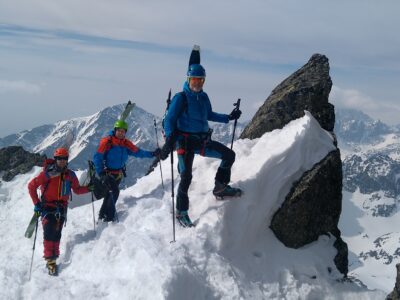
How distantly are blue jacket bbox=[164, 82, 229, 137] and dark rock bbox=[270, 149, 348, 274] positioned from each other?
3.68 meters

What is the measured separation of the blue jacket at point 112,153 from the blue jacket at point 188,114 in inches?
89.8

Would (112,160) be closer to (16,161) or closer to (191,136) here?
(191,136)

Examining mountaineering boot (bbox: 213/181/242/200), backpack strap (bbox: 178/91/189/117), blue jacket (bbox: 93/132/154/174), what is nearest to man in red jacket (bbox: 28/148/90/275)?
blue jacket (bbox: 93/132/154/174)

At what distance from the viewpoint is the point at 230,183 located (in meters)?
13.2

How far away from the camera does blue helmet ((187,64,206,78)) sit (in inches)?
461

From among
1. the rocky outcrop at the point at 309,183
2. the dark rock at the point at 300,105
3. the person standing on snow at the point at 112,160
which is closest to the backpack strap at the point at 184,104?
the person standing on snow at the point at 112,160

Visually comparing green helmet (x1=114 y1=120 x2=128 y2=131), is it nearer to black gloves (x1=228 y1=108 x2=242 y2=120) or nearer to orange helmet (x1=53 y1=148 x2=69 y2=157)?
orange helmet (x1=53 y1=148 x2=69 y2=157)

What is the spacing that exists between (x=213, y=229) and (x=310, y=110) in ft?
22.8

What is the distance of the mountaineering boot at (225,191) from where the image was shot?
12.3 metres

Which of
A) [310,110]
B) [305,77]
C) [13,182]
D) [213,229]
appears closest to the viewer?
[213,229]

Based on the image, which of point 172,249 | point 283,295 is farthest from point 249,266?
point 172,249

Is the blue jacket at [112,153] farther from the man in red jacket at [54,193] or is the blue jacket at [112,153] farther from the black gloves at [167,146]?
the black gloves at [167,146]

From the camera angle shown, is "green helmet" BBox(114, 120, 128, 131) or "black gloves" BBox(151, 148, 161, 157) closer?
"black gloves" BBox(151, 148, 161, 157)

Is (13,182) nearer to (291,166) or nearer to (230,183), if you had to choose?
(230,183)
